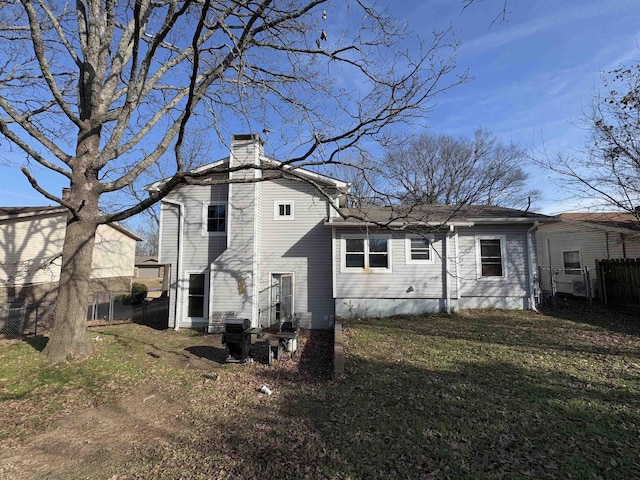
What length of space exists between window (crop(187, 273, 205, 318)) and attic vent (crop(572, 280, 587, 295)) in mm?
15906

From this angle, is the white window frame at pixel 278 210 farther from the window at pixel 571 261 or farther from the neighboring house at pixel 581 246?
the window at pixel 571 261

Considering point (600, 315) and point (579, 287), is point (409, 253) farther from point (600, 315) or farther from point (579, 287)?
point (579, 287)

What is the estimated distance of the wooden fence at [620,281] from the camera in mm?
11336

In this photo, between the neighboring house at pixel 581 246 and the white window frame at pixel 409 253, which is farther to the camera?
the neighboring house at pixel 581 246

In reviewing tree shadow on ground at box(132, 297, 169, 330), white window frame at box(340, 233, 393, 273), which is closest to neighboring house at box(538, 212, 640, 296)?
white window frame at box(340, 233, 393, 273)

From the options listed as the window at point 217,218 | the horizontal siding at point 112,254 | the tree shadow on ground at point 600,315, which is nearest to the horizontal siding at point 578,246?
the tree shadow on ground at point 600,315

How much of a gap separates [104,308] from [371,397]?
14499 mm

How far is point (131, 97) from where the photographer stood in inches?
290

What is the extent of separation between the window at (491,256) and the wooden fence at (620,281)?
380cm

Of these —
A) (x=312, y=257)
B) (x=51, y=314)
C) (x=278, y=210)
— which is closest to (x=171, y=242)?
(x=278, y=210)

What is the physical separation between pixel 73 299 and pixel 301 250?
710 centimetres

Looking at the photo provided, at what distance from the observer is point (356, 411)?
4.91 metres

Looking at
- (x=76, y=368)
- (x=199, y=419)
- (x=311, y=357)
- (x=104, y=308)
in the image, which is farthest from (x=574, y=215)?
(x=104, y=308)

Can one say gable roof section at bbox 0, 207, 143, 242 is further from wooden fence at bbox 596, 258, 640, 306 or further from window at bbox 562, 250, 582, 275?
window at bbox 562, 250, 582, 275
